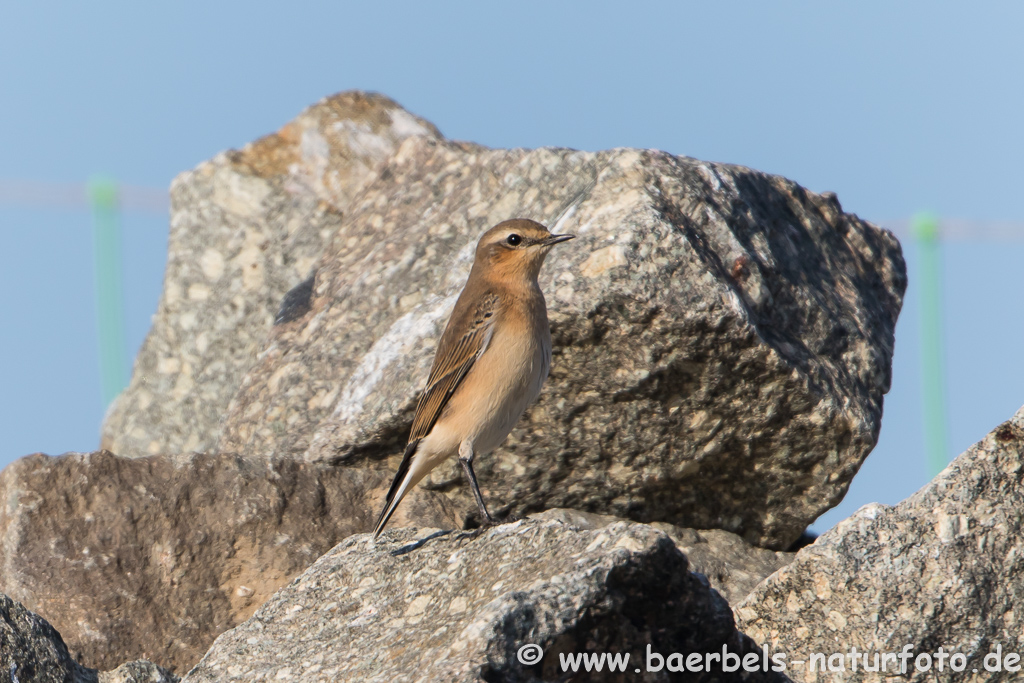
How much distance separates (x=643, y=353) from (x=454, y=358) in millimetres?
1134

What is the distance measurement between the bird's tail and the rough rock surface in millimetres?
1459

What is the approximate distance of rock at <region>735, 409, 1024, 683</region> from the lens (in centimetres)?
510

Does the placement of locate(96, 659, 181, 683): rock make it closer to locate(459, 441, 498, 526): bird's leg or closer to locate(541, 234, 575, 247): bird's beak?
locate(459, 441, 498, 526): bird's leg

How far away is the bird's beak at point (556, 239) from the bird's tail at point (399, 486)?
4.58ft

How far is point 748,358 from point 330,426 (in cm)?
267

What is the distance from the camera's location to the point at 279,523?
22.2ft

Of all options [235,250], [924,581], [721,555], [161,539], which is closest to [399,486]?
[161,539]

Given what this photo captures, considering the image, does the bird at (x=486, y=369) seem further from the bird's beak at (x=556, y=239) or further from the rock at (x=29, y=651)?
the rock at (x=29, y=651)

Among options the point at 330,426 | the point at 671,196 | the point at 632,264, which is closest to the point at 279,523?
the point at 330,426

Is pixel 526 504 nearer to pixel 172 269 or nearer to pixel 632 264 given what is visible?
pixel 632 264

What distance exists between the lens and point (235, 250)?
10023 mm

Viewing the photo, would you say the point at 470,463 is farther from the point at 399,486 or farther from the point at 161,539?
the point at 161,539

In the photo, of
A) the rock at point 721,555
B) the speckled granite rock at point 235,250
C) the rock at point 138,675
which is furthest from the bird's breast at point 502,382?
the speckled granite rock at point 235,250

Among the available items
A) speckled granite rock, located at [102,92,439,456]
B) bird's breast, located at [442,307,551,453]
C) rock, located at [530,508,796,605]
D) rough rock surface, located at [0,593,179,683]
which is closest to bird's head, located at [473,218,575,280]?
bird's breast, located at [442,307,551,453]
